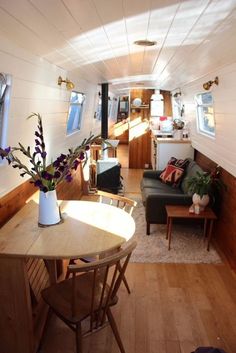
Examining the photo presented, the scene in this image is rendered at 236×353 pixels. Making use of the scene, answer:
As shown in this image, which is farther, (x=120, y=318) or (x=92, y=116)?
(x=92, y=116)

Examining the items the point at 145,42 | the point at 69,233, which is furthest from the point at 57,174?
the point at 145,42

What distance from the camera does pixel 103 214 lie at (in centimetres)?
224

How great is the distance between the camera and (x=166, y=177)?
15.2 ft

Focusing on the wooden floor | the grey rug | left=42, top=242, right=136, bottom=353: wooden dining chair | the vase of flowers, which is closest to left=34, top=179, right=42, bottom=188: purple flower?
the vase of flowers

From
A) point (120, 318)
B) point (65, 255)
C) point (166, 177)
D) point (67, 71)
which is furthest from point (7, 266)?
point (166, 177)

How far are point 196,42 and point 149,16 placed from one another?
1.90ft

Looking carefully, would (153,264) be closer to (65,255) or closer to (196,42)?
(65,255)

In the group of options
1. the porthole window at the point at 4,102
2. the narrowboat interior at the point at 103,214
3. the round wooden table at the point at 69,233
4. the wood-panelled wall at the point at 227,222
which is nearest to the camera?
the narrowboat interior at the point at 103,214

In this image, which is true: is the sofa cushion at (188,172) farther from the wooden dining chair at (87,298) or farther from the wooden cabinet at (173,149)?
the wooden dining chair at (87,298)

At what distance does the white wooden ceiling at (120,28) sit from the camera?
1.33m

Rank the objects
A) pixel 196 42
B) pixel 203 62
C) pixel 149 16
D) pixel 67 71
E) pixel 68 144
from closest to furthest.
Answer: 1. pixel 149 16
2. pixel 196 42
3. pixel 203 62
4. pixel 67 71
5. pixel 68 144

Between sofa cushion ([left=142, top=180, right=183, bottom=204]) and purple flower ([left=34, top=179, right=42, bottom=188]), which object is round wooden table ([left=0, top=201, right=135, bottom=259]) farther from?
sofa cushion ([left=142, top=180, right=183, bottom=204])

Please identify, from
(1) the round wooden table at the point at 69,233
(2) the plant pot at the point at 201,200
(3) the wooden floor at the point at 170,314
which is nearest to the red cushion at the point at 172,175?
(2) the plant pot at the point at 201,200

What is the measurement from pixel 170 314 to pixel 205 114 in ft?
8.97
